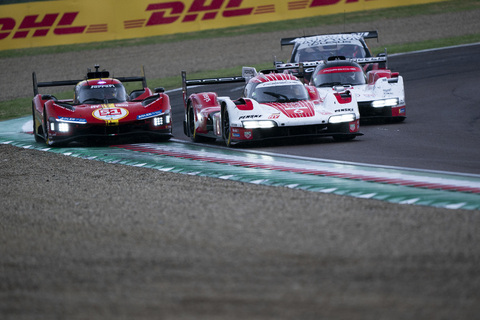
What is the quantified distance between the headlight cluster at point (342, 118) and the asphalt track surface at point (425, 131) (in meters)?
0.34

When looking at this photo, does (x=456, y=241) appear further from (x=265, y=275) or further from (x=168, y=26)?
(x=168, y=26)

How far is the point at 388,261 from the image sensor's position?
5.25m

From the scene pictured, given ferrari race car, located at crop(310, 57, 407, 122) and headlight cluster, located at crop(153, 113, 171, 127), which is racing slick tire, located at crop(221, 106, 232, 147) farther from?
ferrari race car, located at crop(310, 57, 407, 122)

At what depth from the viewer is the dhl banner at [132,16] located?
30219mm

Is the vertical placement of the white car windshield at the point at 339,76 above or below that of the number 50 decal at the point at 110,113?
above

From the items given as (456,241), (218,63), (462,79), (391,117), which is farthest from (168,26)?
(456,241)

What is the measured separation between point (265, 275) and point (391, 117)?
1013cm

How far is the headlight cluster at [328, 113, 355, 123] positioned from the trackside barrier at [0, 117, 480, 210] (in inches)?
49.3

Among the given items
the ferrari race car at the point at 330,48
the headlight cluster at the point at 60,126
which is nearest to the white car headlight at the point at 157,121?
the headlight cluster at the point at 60,126

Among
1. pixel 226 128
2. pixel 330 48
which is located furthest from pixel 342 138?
pixel 330 48

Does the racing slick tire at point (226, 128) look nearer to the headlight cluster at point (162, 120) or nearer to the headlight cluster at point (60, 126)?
the headlight cluster at point (162, 120)

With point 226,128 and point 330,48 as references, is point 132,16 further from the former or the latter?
point 226,128

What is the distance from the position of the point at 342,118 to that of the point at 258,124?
1229 mm

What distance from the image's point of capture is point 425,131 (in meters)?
13.1
